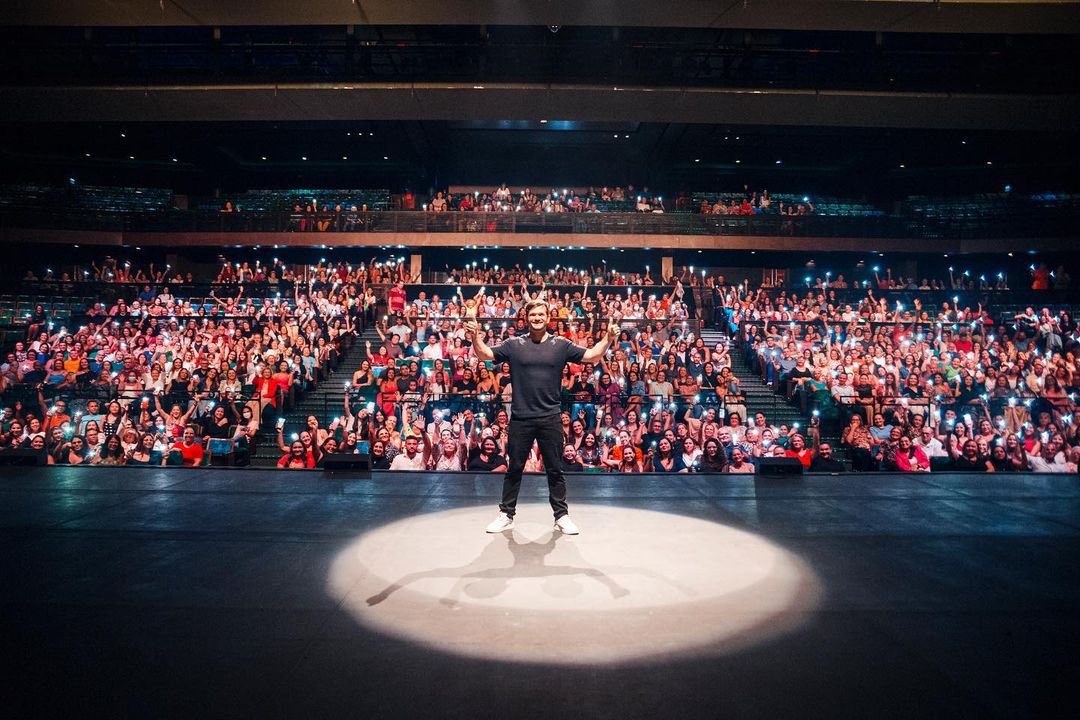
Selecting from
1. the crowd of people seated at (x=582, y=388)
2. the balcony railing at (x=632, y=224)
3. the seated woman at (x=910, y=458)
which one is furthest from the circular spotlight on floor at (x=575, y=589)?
the balcony railing at (x=632, y=224)

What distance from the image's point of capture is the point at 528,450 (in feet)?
14.6

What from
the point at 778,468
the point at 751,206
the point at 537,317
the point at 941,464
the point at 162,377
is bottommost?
the point at 941,464

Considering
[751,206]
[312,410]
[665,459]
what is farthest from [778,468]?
[751,206]

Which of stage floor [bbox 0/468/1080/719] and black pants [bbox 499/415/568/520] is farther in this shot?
black pants [bbox 499/415/568/520]

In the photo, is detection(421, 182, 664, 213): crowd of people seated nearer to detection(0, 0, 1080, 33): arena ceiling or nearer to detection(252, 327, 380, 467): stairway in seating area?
detection(252, 327, 380, 467): stairway in seating area

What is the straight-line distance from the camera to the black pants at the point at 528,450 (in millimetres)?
4375

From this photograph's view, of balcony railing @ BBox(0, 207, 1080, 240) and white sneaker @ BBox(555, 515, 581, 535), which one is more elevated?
balcony railing @ BBox(0, 207, 1080, 240)

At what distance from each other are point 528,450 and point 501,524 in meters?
0.56

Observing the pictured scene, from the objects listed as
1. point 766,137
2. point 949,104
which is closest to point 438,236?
point 766,137

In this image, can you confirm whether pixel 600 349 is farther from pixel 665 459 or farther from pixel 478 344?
pixel 665 459

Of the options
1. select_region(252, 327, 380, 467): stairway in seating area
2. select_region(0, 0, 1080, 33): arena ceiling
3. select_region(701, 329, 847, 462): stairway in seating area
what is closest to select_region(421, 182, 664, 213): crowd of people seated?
select_region(701, 329, 847, 462): stairway in seating area

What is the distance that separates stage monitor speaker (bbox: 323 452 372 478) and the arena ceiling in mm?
7558

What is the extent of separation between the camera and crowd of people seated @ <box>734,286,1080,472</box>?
24.1 ft

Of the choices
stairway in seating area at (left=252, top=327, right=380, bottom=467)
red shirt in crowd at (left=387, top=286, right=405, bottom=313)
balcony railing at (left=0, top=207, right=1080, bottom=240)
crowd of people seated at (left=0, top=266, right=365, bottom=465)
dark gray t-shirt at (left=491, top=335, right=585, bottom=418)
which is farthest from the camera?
balcony railing at (left=0, top=207, right=1080, bottom=240)
